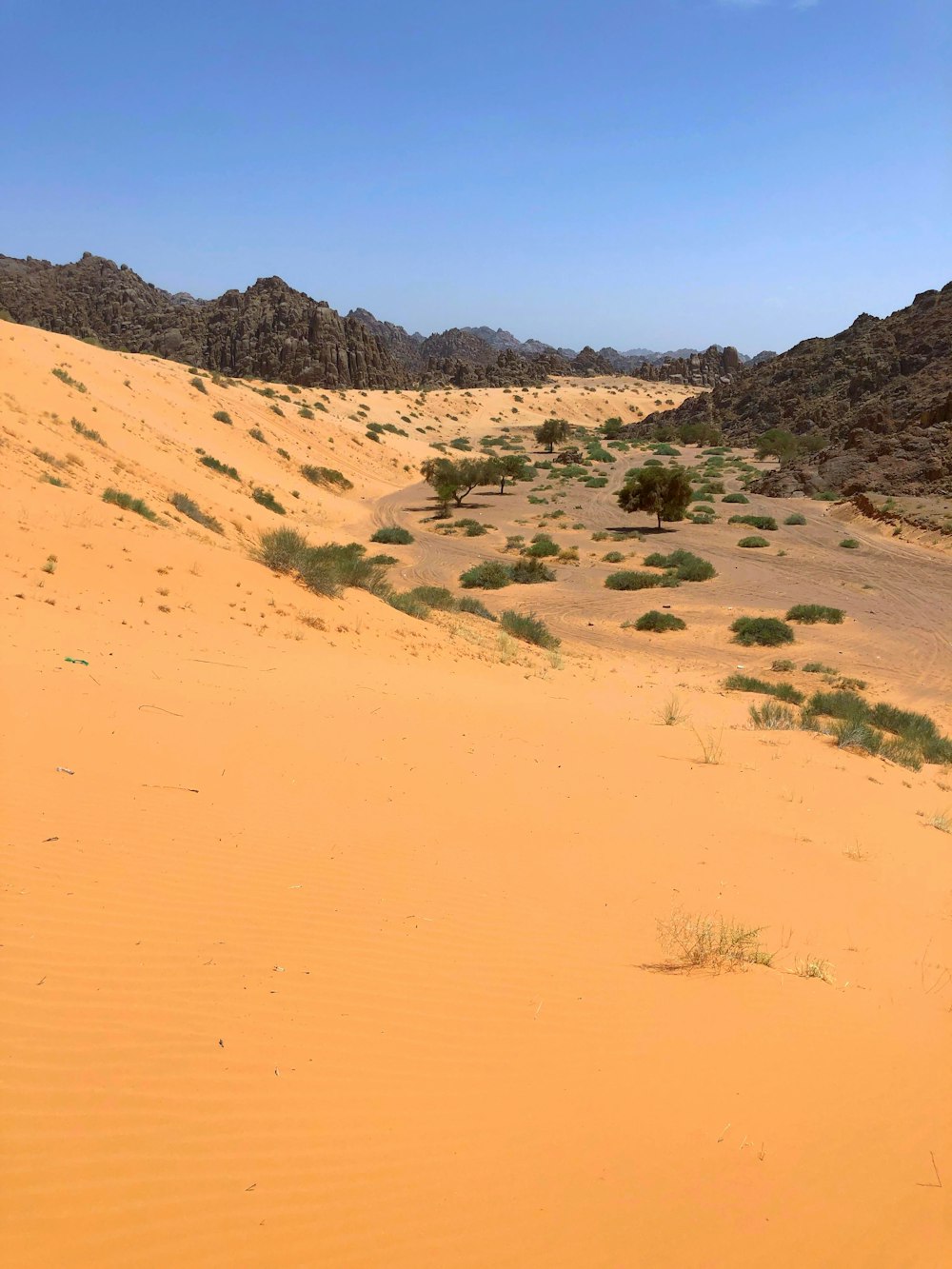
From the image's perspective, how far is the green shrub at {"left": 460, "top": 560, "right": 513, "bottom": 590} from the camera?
2527cm

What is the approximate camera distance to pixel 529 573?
2638 cm

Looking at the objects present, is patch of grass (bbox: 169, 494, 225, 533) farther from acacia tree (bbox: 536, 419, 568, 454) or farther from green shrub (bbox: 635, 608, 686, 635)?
acacia tree (bbox: 536, 419, 568, 454)

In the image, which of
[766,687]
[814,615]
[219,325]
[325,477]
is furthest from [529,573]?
[219,325]

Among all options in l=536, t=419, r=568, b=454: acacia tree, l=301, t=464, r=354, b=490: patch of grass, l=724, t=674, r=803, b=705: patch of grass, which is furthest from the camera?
l=536, t=419, r=568, b=454: acacia tree

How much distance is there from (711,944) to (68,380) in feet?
94.0

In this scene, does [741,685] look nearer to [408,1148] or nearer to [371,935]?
[371,935]

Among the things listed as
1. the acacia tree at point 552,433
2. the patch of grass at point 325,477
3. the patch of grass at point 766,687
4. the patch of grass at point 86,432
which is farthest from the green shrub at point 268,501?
the acacia tree at point 552,433

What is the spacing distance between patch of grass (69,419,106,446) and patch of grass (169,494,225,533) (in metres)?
3.19

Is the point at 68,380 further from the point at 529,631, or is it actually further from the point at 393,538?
the point at 529,631

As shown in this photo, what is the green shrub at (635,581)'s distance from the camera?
25516 millimetres

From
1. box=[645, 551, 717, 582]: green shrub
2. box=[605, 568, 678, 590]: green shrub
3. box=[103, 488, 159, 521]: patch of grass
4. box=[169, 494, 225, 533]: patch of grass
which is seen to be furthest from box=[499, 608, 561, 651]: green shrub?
box=[645, 551, 717, 582]: green shrub

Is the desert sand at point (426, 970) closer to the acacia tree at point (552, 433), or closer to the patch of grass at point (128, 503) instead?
the patch of grass at point (128, 503)

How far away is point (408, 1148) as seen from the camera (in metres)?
3.23

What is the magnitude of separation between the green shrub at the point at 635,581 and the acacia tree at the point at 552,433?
38326 mm
